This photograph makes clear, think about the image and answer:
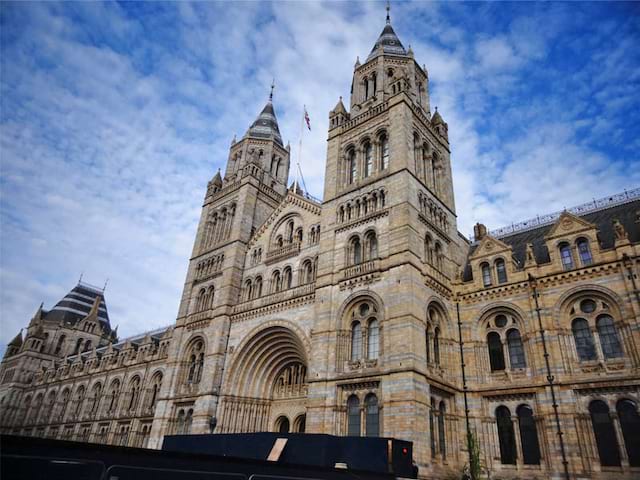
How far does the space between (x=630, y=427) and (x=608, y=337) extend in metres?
4.06

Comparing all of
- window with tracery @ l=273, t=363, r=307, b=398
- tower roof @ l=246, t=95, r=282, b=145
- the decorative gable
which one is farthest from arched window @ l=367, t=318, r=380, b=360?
tower roof @ l=246, t=95, r=282, b=145

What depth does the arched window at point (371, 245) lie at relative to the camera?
25609 mm

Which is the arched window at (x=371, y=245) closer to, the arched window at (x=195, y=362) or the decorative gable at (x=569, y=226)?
the decorative gable at (x=569, y=226)

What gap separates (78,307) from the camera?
75.8 metres

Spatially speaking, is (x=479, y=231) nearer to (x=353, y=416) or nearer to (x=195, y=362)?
(x=353, y=416)

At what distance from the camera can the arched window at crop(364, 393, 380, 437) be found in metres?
21.0

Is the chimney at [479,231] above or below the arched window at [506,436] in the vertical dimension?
above

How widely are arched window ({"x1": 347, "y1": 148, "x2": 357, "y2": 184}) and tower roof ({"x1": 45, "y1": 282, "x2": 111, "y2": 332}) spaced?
206 feet

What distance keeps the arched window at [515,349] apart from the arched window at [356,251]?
30.2 ft

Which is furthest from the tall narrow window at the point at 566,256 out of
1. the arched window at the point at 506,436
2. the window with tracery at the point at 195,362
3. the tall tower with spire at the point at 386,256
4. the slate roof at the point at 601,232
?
the window with tracery at the point at 195,362

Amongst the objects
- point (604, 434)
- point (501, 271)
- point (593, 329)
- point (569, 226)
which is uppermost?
point (569, 226)

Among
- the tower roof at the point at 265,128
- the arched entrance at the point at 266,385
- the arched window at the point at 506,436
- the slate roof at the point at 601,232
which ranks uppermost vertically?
the tower roof at the point at 265,128

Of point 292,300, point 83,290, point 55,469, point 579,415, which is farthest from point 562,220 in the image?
point 83,290

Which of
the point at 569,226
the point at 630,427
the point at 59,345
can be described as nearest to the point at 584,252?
the point at 569,226
